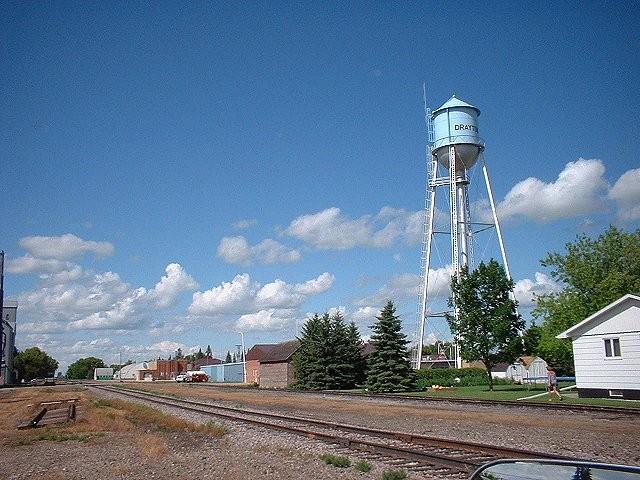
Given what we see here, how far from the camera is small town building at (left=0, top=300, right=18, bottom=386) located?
97.5 meters

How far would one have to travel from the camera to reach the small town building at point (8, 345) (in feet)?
Result: 320

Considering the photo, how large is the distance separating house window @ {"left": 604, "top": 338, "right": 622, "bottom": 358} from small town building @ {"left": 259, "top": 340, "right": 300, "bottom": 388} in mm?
40350

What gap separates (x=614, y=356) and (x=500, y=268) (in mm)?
13628

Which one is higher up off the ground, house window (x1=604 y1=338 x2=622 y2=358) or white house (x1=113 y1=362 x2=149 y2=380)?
house window (x1=604 y1=338 x2=622 y2=358)

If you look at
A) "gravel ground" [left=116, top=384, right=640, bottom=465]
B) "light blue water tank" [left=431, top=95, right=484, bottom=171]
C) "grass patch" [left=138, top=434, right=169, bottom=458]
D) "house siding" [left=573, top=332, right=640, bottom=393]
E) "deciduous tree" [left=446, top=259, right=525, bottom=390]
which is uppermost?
"light blue water tank" [left=431, top=95, right=484, bottom=171]

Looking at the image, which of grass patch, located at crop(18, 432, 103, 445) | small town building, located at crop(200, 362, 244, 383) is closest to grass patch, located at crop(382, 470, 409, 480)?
grass patch, located at crop(18, 432, 103, 445)

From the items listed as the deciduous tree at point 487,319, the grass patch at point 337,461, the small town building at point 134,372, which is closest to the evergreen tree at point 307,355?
the deciduous tree at point 487,319

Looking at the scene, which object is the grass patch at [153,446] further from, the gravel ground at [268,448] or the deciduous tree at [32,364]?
the deciduous tree at [32,364]

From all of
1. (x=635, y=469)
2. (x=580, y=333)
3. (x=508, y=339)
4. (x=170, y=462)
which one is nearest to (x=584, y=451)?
(x=170, y=462)

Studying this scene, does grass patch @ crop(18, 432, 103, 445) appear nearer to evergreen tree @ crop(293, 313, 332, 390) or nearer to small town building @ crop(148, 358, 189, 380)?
evergreen tree @ crop(293, 313, 332, 390)

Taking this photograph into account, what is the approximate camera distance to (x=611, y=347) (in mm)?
28000

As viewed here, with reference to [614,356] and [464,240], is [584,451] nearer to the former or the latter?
[614,356]

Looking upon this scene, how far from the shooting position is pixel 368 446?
14102mm

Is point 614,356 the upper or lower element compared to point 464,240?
lower
